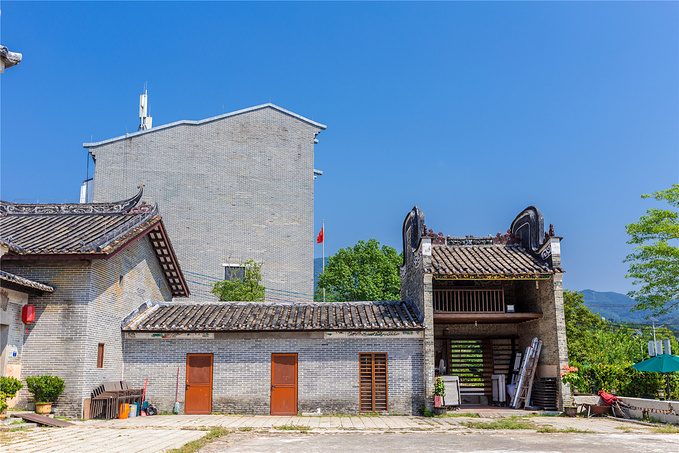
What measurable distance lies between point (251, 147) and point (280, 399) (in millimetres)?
18265

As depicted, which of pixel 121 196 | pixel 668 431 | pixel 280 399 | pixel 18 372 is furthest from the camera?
pixel 121 196

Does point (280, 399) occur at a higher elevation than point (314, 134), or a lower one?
lower

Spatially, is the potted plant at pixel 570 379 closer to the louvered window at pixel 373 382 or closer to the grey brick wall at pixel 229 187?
the louvered window at pixel 373 382

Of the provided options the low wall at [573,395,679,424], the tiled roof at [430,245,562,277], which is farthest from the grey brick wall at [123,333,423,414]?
the low wall at [573,395,679,424]

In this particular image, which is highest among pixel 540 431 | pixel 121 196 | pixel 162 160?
pixel 162 160

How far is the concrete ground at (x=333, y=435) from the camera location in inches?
423

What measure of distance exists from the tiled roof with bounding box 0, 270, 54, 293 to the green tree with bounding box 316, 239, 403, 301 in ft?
72.0

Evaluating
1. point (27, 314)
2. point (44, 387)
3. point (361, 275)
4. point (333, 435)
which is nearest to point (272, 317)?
point (333, 435)

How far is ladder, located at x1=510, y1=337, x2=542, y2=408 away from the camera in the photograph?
1858 centimetres

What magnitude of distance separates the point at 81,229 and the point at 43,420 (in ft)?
19.7

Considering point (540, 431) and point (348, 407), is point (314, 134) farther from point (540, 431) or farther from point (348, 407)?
point (540, 431)

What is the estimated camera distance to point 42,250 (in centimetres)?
1516

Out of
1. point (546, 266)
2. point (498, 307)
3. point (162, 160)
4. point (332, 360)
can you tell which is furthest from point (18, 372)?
point (162, 160)

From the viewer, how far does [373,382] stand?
1711cm
